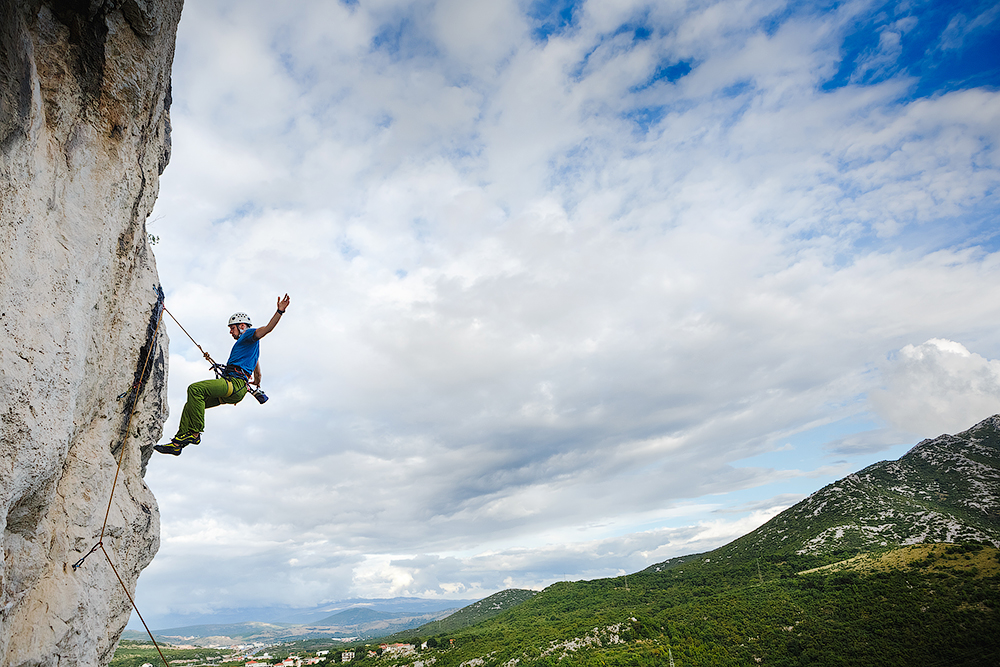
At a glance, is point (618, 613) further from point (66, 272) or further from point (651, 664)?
point (66, 272)

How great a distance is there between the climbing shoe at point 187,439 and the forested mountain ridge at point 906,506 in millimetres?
82679

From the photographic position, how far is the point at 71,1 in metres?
6.67

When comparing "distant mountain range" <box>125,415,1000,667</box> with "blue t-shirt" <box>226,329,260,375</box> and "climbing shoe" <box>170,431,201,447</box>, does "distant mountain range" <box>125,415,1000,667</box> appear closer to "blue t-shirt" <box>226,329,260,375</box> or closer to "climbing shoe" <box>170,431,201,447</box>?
"climbing shoe" <box>170,431,201,447</box>

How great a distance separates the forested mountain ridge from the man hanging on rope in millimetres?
82238

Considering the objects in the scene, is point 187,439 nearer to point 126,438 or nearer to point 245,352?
point 126,438

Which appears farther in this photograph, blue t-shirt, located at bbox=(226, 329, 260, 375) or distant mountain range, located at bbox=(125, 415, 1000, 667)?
distant mountain range, located at bbox=(125, 415, 1000, 667)

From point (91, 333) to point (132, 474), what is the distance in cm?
389

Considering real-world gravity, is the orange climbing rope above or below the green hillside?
above

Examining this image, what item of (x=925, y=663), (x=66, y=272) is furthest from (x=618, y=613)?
(x=66, y=272)

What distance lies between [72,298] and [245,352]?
146 inches

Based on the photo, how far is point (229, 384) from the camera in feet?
32.4

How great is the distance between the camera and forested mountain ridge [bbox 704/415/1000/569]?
66.1 meters

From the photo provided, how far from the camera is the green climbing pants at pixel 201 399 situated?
378 inches

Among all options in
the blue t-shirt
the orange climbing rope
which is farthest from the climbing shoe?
the blue t-shirt
